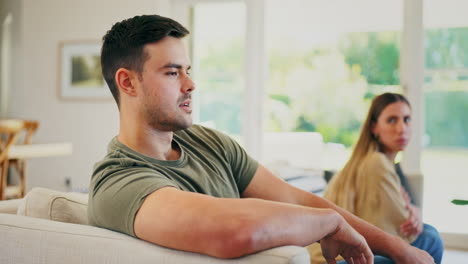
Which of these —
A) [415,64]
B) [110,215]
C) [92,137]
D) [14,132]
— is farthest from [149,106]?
[92,137]

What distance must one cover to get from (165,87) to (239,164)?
312mm

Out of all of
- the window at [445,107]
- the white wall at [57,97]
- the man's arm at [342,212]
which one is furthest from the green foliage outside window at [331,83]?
the man's arm at [342,212]

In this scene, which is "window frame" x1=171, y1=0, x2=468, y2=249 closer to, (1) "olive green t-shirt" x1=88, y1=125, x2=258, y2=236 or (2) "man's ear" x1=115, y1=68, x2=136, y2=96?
(1) "olive green t-shirt" x1=88, y1=125, x2=258, y2=236

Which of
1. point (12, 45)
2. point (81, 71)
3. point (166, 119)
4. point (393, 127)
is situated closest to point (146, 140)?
point (166, 119)

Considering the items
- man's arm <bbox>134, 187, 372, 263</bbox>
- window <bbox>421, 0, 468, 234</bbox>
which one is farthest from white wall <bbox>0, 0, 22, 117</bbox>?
man's arm <bbox>134, 187, 372, 263</bbox>

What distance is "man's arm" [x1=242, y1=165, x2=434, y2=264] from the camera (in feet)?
4.17

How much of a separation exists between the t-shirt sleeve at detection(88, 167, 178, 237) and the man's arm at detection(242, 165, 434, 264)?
0.40 meters

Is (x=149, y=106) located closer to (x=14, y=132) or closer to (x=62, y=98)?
(x=14, y=132)

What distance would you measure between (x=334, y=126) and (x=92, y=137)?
2500 mm

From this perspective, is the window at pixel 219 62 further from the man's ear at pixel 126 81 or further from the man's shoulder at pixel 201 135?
the man's ear at pixel 126 81

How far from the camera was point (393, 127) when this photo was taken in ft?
7.57

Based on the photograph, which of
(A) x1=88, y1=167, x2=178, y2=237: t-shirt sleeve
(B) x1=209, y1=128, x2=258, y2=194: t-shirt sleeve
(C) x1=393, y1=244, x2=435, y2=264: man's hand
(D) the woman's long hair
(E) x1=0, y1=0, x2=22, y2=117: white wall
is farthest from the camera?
(E) x1=0, y1=0, x2=22, y2=117: white wall

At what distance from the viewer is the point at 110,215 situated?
3.53ft

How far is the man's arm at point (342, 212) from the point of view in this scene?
4.17 ft
